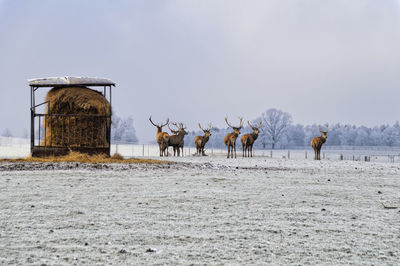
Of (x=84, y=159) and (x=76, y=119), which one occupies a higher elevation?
(x=76, y=119)

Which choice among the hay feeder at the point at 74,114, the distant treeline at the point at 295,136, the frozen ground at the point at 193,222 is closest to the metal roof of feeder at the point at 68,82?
the hay feeder at the point at 74,114

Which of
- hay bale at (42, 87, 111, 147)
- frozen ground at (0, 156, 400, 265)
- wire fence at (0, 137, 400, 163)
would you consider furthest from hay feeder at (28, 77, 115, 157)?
wire fence at (0, 137, 400, 163)

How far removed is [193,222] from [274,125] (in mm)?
53612

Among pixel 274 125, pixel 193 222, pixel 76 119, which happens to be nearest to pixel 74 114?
pixel 76 119

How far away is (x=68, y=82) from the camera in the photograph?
53.4ft

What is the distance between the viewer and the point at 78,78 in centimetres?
1628

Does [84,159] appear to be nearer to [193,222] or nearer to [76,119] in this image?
[76,119]

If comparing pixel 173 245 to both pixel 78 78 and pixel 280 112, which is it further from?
pixel 280 112

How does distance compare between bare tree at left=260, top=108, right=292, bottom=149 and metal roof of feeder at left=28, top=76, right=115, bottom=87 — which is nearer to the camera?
metal roof of feeder at left=28, top=76, right=115, bottom=87

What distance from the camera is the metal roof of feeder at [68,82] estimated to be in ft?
52.5

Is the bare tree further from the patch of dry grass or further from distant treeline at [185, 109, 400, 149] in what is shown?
the patch of dry grass

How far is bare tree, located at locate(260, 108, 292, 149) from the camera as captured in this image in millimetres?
57094

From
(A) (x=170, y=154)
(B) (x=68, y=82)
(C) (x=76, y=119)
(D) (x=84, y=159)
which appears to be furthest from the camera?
(A) (x=170, y=154)

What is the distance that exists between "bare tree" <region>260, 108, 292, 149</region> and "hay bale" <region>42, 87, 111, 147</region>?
42495 mm
